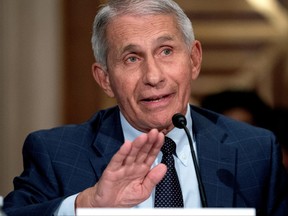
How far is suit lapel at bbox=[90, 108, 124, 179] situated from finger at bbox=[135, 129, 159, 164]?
34 cm

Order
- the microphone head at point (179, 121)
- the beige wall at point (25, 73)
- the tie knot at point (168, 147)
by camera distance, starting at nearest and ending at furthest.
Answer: the microphone head at point (179, 121)
the tie knot at point (168, 147)
the beige wall at point (25, 73)

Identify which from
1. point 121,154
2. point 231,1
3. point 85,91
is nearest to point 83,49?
point 85,91

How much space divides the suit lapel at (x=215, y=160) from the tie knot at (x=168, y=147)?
0.27ft

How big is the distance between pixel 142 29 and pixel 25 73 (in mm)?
2003

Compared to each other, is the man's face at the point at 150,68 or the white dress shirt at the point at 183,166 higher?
the man's face at the point at 150,68

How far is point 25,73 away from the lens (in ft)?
14.3

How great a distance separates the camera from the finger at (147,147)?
2.11 m

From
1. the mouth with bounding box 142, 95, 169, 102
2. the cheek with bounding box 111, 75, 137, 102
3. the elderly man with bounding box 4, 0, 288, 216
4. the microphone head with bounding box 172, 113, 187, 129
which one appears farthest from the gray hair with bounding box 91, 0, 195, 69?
the microphone head with bounding box 172, 113, 187, 129

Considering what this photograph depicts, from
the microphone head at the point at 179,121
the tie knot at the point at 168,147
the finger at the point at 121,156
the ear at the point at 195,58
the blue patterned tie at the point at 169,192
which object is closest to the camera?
the finger at the point at 121,156

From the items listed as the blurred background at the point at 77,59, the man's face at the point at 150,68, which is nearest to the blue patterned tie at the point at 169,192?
the man's face at the point at 150,68

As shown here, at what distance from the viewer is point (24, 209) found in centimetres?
231

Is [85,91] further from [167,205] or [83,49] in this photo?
[167,205]

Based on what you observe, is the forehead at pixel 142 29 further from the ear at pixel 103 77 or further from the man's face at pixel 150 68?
the ear at pixel 103 77

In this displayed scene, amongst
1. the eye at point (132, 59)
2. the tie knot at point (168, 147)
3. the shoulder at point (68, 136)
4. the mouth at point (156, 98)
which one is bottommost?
the tie knot at point (168, 147)
